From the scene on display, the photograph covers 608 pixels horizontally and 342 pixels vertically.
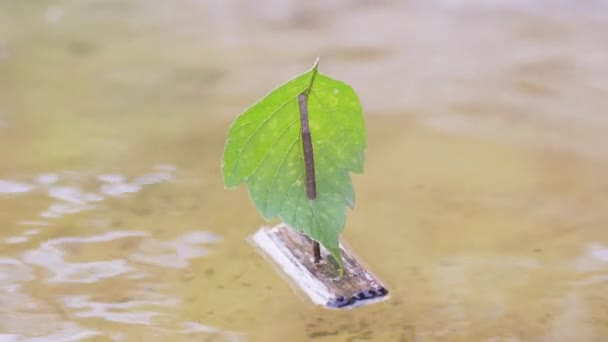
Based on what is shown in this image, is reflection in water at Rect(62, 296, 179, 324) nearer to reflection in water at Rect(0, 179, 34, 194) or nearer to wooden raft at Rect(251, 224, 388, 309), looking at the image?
wooden raft at Rect(251, 224, 388, 309)

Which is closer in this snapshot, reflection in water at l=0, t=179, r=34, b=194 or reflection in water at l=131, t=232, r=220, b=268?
reflection in water at l=131, t=232, r=220, b=268

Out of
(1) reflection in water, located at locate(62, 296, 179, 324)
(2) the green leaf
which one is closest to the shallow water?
(1) reflection in water, located at locate(62, 296, 179, 324)

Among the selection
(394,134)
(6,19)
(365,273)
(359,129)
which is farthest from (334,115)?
(6,19)

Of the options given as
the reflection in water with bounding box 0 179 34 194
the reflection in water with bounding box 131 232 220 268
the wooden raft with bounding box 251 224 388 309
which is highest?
the reflection in water with bounding box 0 179 34 194

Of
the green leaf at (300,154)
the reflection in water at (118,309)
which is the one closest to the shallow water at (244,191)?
the reflection in water at (118,309)

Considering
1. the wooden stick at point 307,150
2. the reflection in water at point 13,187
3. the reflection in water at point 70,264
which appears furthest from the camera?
the reflection in water at point 13,187

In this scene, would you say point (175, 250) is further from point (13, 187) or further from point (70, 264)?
point (13, 187)

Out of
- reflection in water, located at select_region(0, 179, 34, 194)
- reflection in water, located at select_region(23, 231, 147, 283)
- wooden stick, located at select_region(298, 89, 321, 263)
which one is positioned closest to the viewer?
wooden stick, located at select_region(298, 89, 321, 263)

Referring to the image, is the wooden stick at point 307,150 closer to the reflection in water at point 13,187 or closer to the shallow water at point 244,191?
the shallow water at point 244,191
